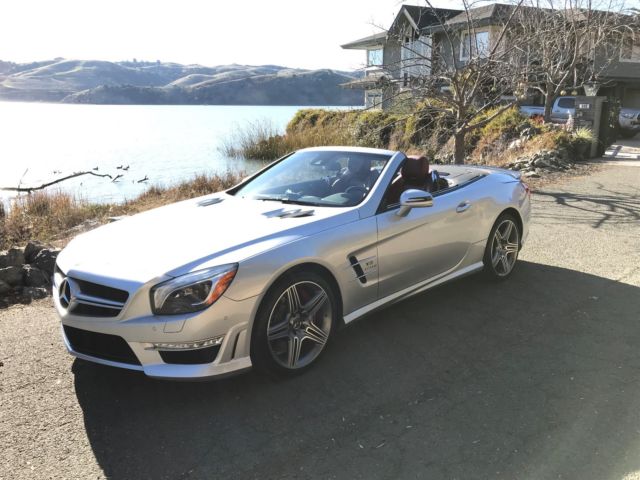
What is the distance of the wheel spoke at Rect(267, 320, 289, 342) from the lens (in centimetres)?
344

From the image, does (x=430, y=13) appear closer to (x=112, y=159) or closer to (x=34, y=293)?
(x=34, y=293)

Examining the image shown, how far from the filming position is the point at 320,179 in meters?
4.75

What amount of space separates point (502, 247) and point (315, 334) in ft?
8.69

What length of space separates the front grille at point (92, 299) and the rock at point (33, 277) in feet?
8.24

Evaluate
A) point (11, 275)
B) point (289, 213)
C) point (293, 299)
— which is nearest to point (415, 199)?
point (289, 213)

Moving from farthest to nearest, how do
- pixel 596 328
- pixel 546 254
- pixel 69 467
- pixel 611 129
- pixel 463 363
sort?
pixel 611 129 → pixel 546 254 → pixel 596 328 → pixel 463 363 → pixel 69 467

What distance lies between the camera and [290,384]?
3.57 m

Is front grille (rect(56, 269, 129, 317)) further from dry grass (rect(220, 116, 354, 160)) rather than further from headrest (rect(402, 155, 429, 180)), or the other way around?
dry grass (rect(220, 116, 354, 160))

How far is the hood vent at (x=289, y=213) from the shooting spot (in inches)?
156

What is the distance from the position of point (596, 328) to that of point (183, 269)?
3.30m

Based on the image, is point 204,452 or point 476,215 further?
point 476,215

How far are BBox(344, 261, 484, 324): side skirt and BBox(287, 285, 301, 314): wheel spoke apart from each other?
1.55 ft

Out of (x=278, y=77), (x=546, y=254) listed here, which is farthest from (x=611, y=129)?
(x=278, y=77)

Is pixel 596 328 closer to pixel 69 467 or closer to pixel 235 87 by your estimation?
pixel 69 467
